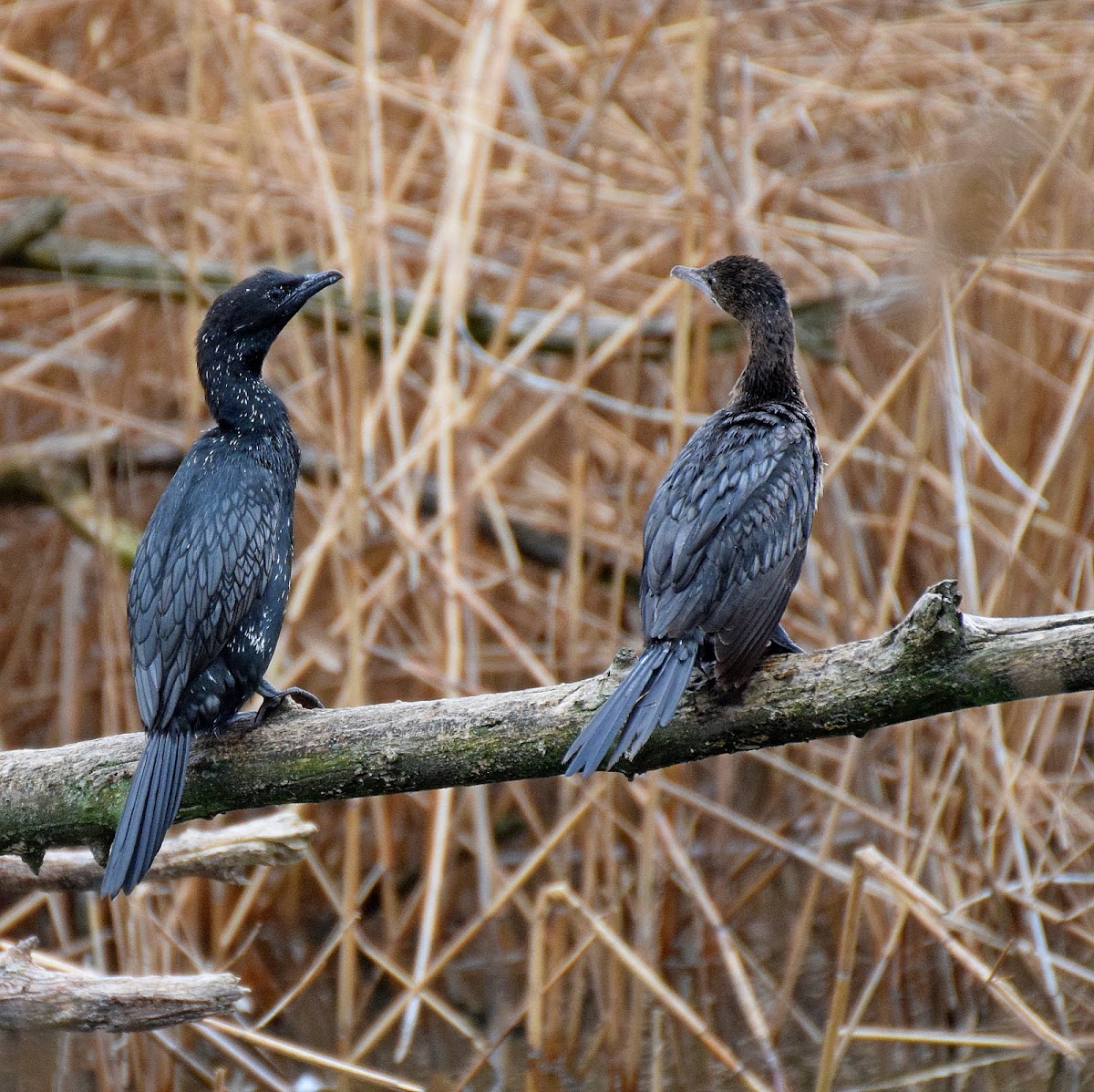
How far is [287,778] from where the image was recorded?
2.33 metres

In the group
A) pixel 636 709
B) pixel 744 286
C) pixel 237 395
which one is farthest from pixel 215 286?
pixel 636 709

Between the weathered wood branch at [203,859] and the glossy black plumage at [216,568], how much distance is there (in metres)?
A: 0.28

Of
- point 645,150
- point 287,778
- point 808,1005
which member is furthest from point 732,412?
point 808,1005

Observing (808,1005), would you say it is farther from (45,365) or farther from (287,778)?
(45,365)

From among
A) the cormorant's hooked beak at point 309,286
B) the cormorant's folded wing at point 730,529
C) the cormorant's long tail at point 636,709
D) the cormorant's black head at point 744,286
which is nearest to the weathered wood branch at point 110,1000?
the cormorant's long tail at point 636,709

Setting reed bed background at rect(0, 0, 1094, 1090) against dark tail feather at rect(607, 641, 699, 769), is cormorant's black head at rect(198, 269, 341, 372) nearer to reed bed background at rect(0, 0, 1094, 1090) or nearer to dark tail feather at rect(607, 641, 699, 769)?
reed bed background at rect(0, 0, 1094, 1090)

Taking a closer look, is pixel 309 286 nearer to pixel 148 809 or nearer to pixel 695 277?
pixel 695 277

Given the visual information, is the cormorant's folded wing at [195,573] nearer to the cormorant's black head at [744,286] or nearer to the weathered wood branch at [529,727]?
the weathered wood branch at [529,727]

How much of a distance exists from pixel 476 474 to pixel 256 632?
1532 millimetres

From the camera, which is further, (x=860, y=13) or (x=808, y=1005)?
(x=860, y=13)

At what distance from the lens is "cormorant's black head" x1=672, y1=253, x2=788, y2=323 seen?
2930mm

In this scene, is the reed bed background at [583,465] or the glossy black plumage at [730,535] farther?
the reed bed background at [583,465]

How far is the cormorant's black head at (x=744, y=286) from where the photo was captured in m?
2.93

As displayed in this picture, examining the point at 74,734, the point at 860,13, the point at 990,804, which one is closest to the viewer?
the point at 990,804
